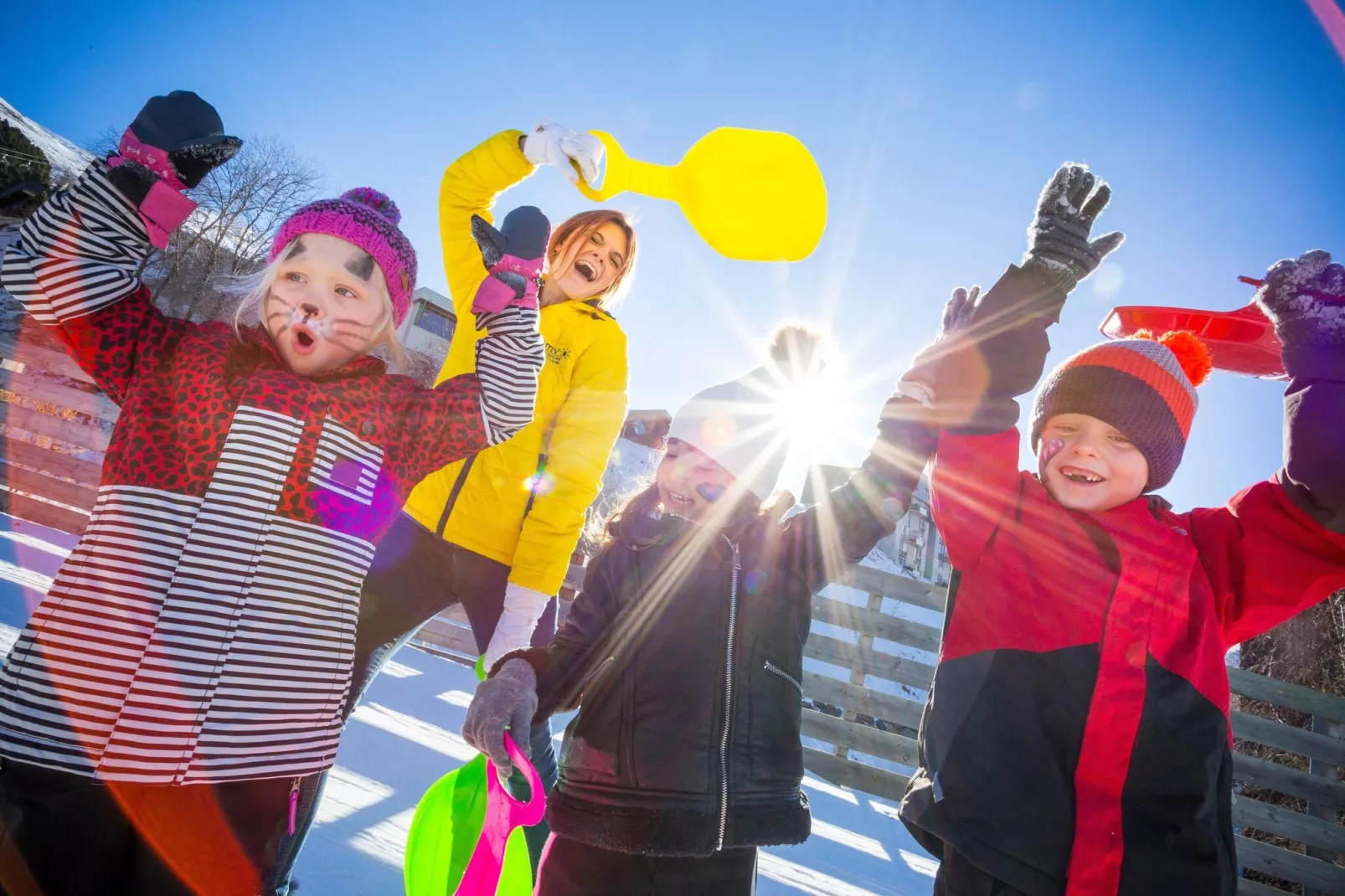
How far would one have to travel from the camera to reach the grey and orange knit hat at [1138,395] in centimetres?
131

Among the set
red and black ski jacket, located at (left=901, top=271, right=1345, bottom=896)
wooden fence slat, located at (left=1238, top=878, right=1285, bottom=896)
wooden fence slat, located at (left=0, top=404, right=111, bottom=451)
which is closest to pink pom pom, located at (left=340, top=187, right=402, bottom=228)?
red and black ski jacket, located at (left=901, top=271, right=1345, bottom=896)

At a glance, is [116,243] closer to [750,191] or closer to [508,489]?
[508,489]

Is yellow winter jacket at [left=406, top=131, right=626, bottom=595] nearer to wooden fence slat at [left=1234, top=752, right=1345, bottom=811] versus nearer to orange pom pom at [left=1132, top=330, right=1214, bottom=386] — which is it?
orange pom pom at [left=1132, top=330, right=1214, bottom=386]

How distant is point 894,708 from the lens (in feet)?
14.9

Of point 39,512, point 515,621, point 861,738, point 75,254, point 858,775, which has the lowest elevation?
point 39,512

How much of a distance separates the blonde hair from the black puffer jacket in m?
0.69

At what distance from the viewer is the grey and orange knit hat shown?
4.29 ft

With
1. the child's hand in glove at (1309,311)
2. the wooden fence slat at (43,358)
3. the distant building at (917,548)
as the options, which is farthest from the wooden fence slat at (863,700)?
the distant building at (917,548)

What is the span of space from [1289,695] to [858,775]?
2.93 metres

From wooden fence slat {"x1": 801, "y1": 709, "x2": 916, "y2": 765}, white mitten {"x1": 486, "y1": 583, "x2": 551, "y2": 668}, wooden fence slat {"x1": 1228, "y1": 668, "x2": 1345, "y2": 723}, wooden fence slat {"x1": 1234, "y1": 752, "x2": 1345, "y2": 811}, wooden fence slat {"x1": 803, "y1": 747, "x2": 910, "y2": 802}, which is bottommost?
wooden fence slat {"x1": 803, "y1": 747, "x2": 910, "y2": 802}

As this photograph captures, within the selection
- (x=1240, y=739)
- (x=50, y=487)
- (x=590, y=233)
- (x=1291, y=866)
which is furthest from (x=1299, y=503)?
(x=50, y=487)

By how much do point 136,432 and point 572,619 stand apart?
88cm

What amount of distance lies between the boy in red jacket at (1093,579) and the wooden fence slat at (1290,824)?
14.4 ft

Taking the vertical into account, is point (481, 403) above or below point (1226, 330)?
below
